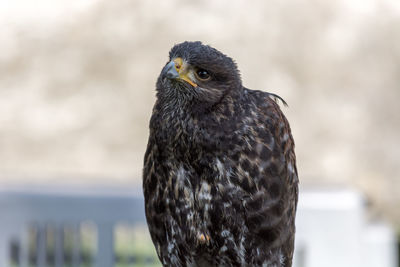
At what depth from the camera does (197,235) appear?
7.23ft

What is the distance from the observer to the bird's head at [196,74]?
1988 millimetres

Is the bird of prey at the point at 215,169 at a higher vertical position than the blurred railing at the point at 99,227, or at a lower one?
lower

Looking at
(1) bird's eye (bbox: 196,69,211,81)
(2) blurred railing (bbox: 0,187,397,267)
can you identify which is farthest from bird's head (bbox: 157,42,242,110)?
(2) blurred railing (bbox: 0,187,397,267)

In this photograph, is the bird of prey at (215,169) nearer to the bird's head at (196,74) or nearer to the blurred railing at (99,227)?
the bird's head at (196,74)

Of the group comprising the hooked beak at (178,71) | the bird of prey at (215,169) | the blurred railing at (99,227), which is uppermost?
the blurred railing at (99,227)

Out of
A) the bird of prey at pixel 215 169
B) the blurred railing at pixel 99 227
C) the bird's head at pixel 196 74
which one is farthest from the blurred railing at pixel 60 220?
the bird's head at pixel 196 74

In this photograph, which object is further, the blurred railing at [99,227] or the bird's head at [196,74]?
the blurred railing at [99,227]

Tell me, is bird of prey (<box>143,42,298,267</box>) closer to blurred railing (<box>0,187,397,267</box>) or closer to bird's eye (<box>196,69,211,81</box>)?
bird's eye (<box>196,69,211,81</box>)

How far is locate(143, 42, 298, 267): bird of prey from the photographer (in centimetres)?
204

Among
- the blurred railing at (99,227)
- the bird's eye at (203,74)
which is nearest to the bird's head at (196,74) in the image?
the bird's eye at (203,74)

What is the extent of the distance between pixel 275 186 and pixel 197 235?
27cm

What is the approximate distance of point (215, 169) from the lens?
2.12m

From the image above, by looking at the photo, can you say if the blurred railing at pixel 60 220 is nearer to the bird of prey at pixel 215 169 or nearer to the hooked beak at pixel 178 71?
the bird of prey at pixel 215 169

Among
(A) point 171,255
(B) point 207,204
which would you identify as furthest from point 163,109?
(A) point 171,255
